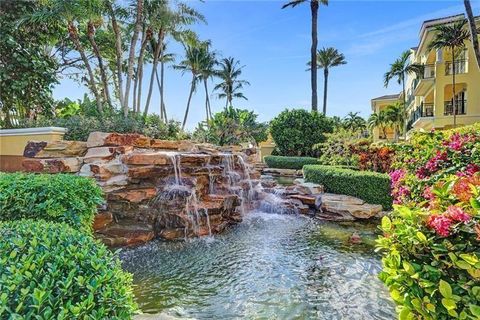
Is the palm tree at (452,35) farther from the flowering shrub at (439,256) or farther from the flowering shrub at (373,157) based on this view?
the flowering shrub at (439,256)

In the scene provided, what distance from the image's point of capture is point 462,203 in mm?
1907

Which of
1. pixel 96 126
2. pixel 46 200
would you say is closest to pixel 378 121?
pixel 96 126

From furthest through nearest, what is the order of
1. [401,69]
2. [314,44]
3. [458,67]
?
[401,69], [314,44], [458,67]

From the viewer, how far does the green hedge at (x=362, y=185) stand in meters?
9.91

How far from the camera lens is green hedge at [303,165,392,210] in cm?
991

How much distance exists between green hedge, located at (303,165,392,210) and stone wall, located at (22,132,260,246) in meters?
4.15

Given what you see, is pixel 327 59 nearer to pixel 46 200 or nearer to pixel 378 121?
pixel 378 121

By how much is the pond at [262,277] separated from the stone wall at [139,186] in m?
0.50

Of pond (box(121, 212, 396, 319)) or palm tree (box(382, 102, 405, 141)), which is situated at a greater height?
palm tree (box(382, 102, 405, 141))

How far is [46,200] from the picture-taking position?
3.81 metres

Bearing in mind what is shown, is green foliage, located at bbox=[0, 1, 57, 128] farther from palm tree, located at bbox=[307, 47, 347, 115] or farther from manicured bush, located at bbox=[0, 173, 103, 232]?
palm tree, located at bbox=[307, 47, 347, 115]

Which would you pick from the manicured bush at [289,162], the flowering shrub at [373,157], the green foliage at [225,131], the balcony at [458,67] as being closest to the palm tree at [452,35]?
the balcony at [458,67]

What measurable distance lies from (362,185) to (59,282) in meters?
9.85

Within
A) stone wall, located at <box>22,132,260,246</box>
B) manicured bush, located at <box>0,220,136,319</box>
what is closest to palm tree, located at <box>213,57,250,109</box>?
stone wall, located at <box>22,132,260,246</box>
